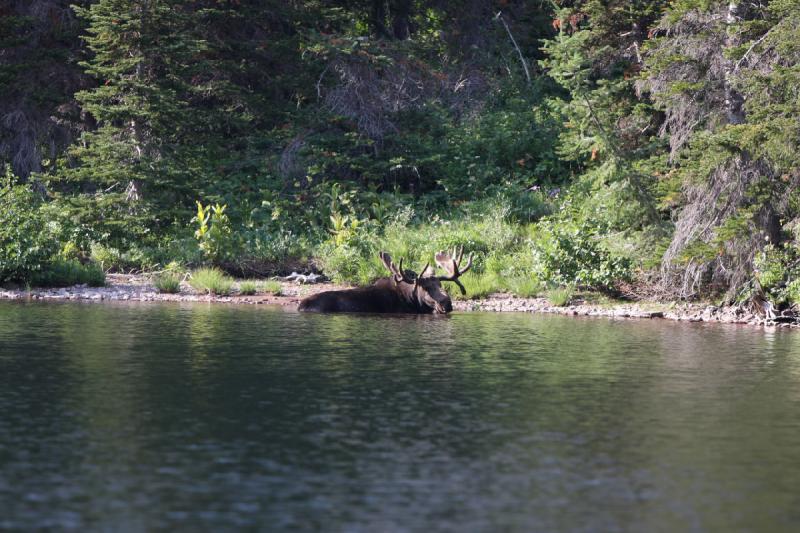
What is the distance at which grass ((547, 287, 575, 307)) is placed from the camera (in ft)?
88.4

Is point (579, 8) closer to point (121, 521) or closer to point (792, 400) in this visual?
point (792, 400)

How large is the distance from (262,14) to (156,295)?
12.9m

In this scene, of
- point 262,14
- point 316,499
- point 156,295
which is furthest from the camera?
point 262,14

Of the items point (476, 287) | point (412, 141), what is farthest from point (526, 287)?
point (412, 141)

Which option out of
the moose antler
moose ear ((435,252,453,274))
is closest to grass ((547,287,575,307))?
the moose antler

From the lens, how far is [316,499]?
30.9 feet

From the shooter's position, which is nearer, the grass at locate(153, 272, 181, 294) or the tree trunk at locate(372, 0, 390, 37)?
the grass at locate(153, 272, 181, 294)

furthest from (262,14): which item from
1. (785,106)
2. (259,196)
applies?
(785,106)

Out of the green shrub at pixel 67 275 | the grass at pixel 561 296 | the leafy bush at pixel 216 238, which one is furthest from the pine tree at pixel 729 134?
the green shrub at pixel 67 275

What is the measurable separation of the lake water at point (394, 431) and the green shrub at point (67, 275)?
30.5 feet

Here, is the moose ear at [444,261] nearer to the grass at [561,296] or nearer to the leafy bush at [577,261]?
the leafy bush at [577,261]

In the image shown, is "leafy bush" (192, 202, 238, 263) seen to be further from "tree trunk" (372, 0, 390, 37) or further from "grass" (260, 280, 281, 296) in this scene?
"tree trunk" (372, 0, 390, 37)

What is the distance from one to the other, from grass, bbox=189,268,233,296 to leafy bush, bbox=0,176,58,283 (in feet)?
11.9

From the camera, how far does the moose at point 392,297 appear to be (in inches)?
1002
